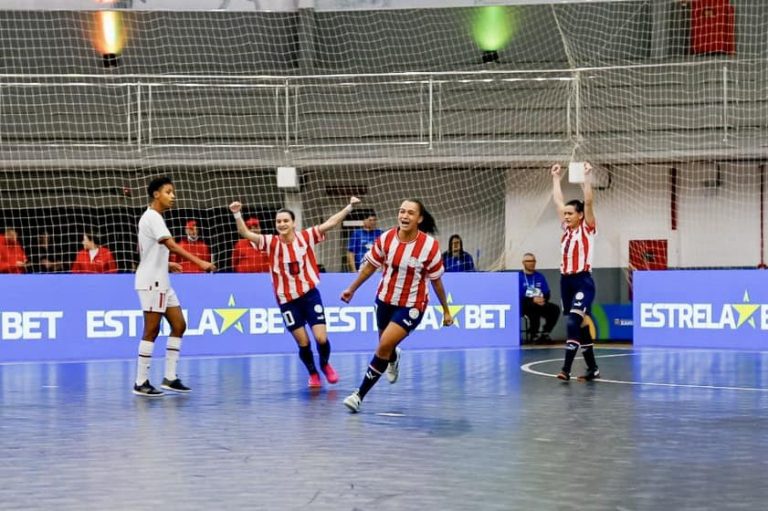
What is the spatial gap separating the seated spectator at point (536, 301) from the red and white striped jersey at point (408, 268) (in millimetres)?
10659

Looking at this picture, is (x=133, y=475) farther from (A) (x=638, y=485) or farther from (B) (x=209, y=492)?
(A) (x=638, y=485)

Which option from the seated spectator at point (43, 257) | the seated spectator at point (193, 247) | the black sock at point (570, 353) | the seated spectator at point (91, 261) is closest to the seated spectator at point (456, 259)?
the seated spectator at point (193, 247)

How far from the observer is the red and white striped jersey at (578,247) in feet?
44.7

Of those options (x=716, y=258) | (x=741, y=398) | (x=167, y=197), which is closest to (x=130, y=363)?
(x=167, y=197)

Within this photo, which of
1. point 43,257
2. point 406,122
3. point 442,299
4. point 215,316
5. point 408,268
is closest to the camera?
point 408,268

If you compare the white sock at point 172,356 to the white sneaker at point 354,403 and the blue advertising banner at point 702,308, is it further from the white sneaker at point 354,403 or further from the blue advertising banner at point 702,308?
the blue advertising banner at point 702,308

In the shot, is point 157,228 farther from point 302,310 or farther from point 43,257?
point 43,257

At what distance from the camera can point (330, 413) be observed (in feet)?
35.4

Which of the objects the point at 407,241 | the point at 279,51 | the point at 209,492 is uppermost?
the point at 279,51

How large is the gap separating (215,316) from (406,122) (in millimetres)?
6352

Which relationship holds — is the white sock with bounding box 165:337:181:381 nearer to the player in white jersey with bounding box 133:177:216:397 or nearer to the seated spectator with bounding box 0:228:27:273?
the player in white jersey with bounding box 133:177:216:397

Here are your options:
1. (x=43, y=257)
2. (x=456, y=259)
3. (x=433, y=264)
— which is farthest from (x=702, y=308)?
(x=43, y=257)

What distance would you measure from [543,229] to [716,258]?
3.30m

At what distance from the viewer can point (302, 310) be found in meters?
13.5
